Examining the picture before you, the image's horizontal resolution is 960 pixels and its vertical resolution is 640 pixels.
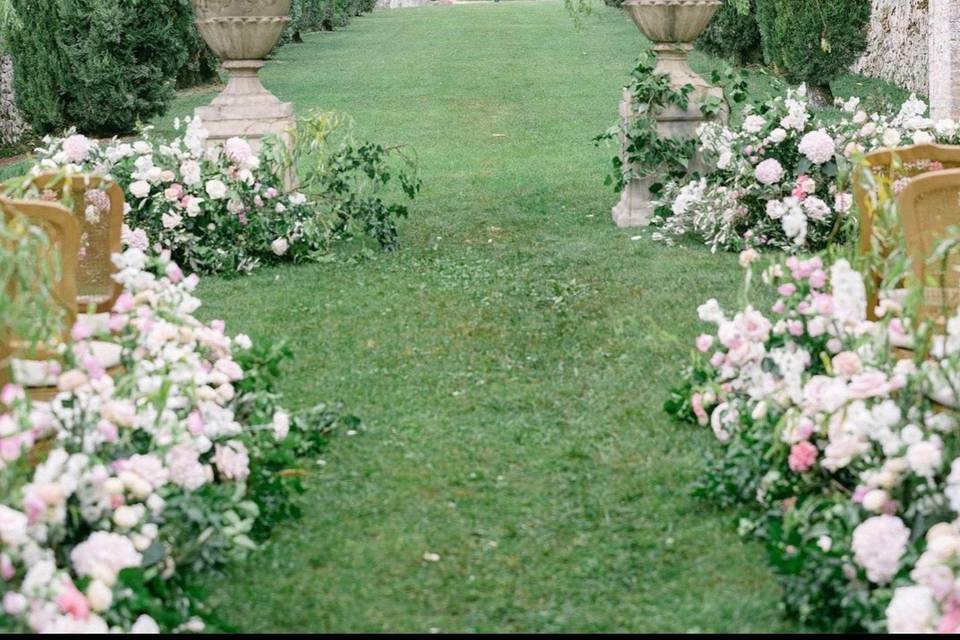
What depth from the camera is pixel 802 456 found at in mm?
3490

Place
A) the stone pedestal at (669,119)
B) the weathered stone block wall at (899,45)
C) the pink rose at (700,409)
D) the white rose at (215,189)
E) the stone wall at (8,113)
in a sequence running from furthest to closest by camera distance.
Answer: the stone wall at (8,113) → the weathered stone block wall at (899,45) → the stone pedestal at (669,119) → the white rose at (215,189) → the pink rose at (700,409)

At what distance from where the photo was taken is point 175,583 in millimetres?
3168

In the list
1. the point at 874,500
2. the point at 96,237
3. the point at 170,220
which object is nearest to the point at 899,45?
the point at 170,220

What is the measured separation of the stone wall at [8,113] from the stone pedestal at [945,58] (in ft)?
33.8

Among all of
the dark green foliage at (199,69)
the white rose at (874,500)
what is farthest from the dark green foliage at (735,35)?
the white rose at (874,500)

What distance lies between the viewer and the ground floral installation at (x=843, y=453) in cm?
290

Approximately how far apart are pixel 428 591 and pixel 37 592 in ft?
3.27

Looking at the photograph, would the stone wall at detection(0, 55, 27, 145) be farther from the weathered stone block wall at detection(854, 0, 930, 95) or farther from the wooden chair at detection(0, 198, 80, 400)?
the wooden chair at detection(0, 198, 80, 400)

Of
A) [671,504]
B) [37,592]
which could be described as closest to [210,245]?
[671,504]

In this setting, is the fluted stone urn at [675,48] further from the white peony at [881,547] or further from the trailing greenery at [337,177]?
the white peony at [881,547]

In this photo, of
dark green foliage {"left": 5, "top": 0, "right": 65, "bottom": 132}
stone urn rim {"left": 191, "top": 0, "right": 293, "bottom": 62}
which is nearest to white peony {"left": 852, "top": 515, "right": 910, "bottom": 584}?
stone urn rim {"left": 191, "top": 0, "right": 293, "bottom": 62}

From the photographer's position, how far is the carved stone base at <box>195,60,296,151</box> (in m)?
8.07

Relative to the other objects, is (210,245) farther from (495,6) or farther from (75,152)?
(495,6)

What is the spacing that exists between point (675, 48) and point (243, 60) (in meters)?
2.75
